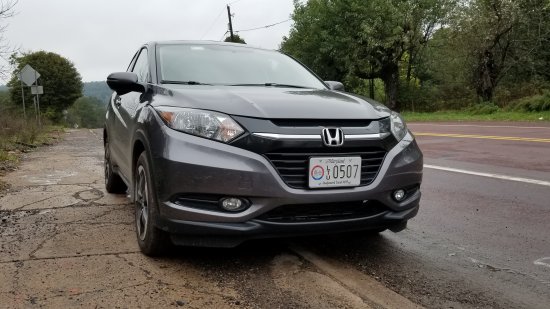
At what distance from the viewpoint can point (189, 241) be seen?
2.98m

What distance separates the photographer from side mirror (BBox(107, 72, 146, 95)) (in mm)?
3729

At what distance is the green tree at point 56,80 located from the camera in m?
45.4

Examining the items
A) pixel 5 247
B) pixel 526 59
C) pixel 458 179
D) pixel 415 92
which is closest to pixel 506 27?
pixel 526 59

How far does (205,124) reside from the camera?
2.98 m

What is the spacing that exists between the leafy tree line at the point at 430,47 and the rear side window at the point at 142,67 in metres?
23.2

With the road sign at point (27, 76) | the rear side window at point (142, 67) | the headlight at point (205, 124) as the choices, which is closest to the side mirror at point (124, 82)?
the rear side window at point (142, 67)

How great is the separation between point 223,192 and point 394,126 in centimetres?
130

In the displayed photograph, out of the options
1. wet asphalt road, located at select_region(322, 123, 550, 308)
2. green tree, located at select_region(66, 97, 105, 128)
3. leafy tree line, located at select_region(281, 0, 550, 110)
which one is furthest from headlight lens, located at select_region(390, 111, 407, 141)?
→ green tree, located at select_region(66, 97, 105, 128)

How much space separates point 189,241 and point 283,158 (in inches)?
29.6

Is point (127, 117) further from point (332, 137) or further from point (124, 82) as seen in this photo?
point (332, 137)

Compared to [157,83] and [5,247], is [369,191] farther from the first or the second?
[5,247]

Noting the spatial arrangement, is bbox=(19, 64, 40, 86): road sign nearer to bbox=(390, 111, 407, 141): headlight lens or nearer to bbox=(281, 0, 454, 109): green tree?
bbox=(390, 111, 407, 141): headlight lens

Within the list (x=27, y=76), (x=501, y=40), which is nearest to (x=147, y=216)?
(x=27, y=76)

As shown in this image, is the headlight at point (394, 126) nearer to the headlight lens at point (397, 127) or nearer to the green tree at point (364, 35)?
the headlight lens at point (397, 127)
